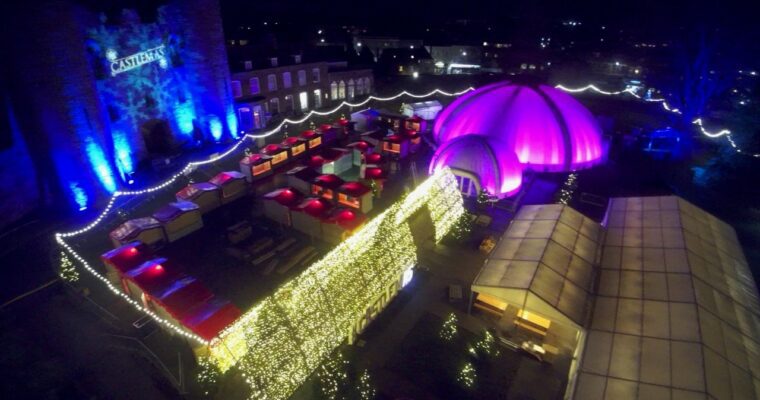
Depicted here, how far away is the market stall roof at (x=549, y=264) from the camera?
43.5 feet

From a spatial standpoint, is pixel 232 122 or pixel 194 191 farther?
pixel 232 122

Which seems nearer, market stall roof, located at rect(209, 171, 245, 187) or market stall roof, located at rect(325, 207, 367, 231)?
market stall roof, located at rect(325, 207, 367, 231)

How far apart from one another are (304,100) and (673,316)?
41.8m

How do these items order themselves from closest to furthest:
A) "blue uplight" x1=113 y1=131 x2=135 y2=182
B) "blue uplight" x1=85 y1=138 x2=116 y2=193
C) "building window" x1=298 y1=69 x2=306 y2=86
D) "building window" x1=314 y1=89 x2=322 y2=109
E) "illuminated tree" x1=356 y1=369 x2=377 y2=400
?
"illuminated tree" x1=356 y1=369 x2=377 y2=400
"blue uplight" x1=85 y1=138 x2=116 y2=193
"blue uplight" x1=113 y1=131 x2=135 y2=182
"building window" x1=298 y1=69 x2=306 y2=86
"building window" x1=314 y1=89 x2=322 y2=109

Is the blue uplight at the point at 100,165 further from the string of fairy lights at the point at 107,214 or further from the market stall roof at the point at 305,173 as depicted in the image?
the market stall roof at the point at 305,173

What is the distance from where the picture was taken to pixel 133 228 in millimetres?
18891

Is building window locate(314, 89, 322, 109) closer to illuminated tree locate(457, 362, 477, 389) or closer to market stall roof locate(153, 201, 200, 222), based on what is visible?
market stall roof locate(153, 201, 200, 222)

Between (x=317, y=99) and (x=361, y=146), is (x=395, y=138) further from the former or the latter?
(x=317, y=99)

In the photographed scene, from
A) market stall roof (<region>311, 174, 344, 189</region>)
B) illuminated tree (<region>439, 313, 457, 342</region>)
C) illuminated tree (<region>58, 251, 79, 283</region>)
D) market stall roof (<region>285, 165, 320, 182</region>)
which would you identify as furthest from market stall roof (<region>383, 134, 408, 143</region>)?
illuminated tree (<region>58, 251, 79, 283</region>)

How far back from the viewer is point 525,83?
3152cm

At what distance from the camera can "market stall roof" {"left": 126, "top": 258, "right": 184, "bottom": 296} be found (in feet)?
48.2

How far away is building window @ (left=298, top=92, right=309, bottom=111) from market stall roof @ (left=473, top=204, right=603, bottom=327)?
3399 cm

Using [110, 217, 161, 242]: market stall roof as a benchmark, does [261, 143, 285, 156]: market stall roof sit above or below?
above

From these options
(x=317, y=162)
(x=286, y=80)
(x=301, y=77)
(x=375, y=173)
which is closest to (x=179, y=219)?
(x=317, y=162)
